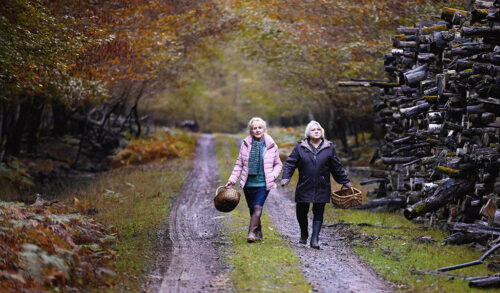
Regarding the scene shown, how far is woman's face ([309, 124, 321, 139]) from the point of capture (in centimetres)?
966

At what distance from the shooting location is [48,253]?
706 cm

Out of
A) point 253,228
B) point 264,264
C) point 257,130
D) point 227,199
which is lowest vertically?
point 264,264

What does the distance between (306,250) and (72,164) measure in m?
21.0

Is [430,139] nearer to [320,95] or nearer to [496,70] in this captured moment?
[496,70]

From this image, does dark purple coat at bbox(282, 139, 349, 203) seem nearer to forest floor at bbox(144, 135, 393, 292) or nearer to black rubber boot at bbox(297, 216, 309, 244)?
black rubber boot at bbox(297, 216, 309, 244)

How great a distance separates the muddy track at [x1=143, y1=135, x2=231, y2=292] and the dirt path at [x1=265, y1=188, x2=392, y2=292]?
4.53 ft

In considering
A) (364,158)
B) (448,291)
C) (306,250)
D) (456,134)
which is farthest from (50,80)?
(364,158)

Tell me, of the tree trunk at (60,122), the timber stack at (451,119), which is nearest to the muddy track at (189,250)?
the timber stack at (451,119)

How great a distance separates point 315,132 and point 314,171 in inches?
27.9

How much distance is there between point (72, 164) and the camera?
2783cm

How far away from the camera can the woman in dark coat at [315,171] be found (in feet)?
31.6

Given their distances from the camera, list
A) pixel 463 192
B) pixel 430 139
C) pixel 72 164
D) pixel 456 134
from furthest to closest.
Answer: pixel 72 164
pixel 430 139
pixel 456 134
pixel 463 192

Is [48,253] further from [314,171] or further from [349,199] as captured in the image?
[349,199]

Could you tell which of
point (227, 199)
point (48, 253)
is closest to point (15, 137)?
point (227, 199)
